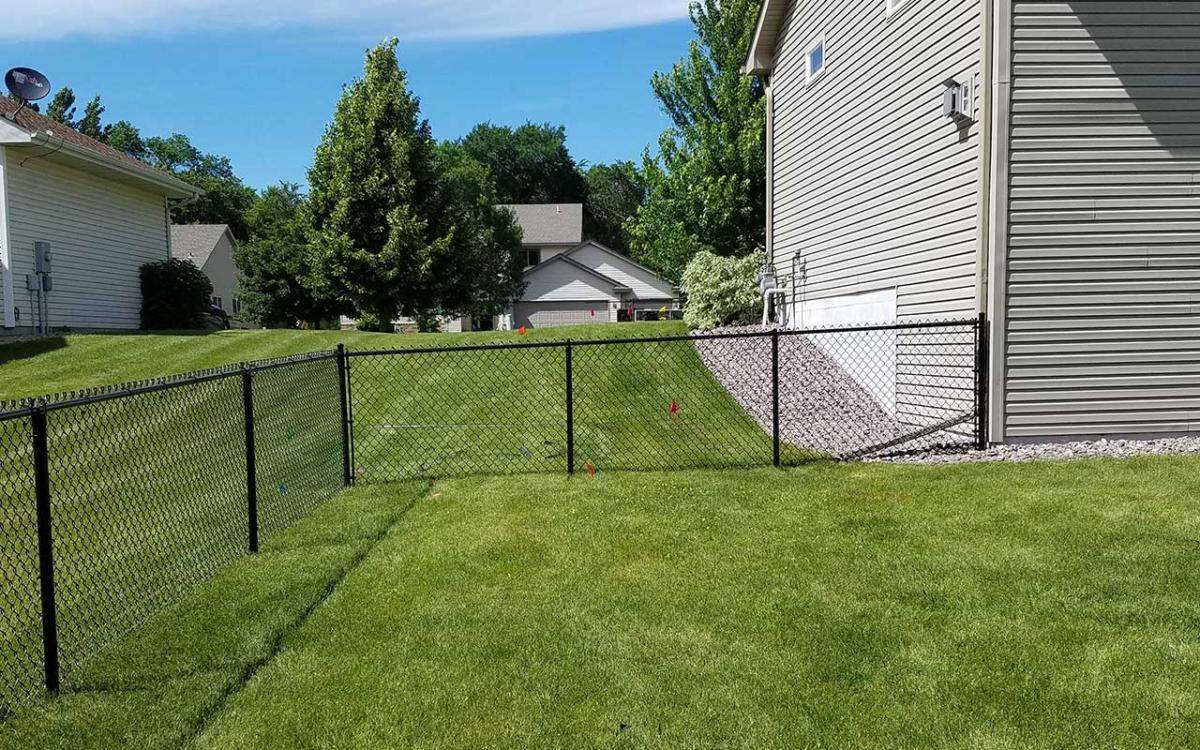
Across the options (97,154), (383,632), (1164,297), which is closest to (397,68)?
(97,154)

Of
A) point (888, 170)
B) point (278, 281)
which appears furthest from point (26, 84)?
point (888, 170)

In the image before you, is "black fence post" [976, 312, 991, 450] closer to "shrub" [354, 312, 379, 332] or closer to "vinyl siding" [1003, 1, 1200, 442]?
→ "vinyl siding" [1003, 1, 1200, 442]

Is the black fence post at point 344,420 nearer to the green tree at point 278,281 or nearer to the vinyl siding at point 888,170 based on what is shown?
the vinyl siding at point 888,170

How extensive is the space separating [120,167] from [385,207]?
618cm

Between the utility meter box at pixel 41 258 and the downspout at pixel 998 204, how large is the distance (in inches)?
648

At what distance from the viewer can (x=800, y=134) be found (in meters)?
12.8

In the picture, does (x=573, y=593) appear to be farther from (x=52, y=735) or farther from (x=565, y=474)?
(x=565, y=474)

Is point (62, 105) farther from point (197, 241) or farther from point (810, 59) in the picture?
point (810, 59)

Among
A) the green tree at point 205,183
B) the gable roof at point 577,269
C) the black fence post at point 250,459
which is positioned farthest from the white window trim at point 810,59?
the green tree at point 205,183

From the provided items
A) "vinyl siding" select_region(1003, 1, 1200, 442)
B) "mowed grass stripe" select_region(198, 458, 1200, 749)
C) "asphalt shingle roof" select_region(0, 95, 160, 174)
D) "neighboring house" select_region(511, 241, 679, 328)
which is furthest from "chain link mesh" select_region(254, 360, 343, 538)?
"neighboring house" select_region(511, 241, 679, 328)

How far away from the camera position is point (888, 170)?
9617mm

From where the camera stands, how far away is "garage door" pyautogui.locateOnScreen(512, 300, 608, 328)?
38.3 m

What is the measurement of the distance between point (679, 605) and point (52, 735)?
2.70 metres

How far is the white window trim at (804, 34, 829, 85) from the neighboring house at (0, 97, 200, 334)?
13493mm
